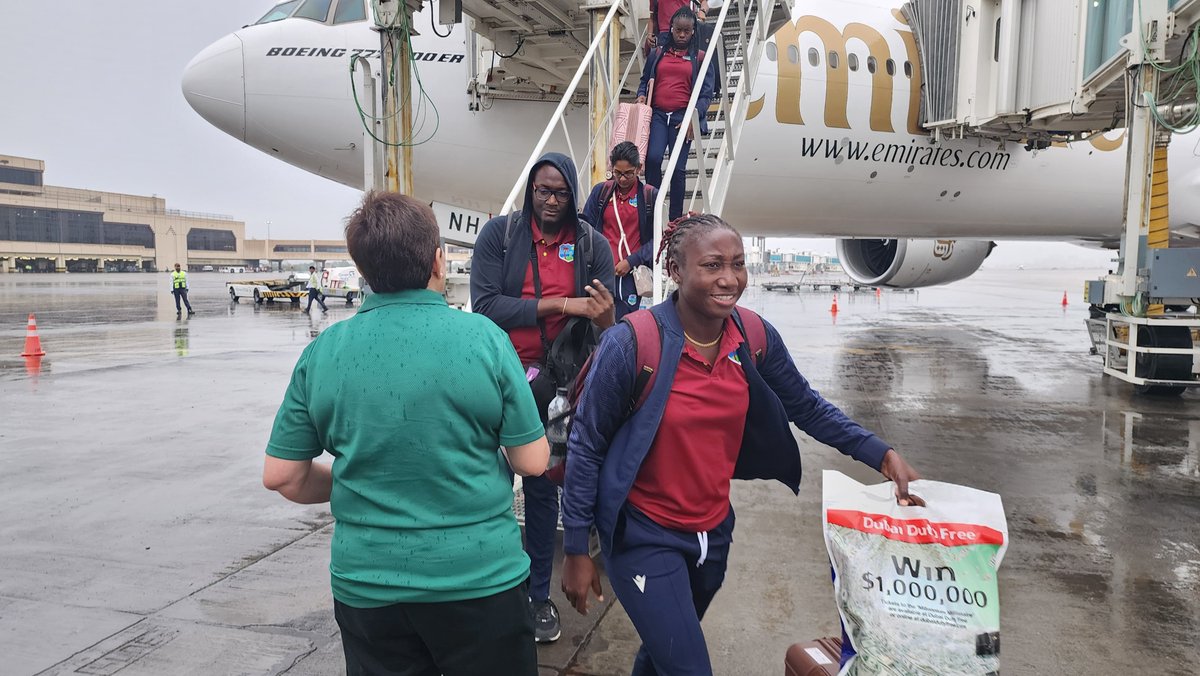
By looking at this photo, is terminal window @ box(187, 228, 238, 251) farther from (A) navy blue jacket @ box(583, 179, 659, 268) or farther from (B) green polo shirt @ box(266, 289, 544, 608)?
(B) green polo shirt @ box(266, 289, 544, 608)

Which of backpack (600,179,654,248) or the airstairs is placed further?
the airstairs

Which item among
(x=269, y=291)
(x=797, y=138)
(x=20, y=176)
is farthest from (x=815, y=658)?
(x=20, y=176)

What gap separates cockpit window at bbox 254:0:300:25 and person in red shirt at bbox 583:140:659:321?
5.53 metres

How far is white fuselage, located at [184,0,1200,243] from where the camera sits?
7617 millimetres

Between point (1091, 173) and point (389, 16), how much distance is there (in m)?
9.64

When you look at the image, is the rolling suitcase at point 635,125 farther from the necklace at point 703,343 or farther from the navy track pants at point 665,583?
the navy track pants at point 665,583

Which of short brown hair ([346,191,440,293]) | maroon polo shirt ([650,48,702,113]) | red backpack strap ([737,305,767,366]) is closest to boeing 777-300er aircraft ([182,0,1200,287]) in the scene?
maroon polo shirt ([650,48,702,113])

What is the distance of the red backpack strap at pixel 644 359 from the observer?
2.05m

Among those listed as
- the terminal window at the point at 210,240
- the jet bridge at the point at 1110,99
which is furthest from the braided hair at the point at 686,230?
the terminal window at the point at 210,240

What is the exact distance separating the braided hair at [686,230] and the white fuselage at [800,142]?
5.87 metres

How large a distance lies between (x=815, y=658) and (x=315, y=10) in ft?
26.0

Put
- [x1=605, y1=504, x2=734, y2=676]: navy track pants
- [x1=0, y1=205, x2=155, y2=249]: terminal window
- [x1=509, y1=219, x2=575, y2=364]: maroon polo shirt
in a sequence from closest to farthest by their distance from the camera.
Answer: [x1=605, y1=504, x2=734, y2=676]: navy track pants
[x1=509, y1=219, x2=575, y2=364]: maroon polo shirt
[x1=0, y1=205, x2=155, y2=249]: terminal window

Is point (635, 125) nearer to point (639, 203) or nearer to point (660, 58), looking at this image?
point (660, 58)

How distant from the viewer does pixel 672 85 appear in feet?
18.2
